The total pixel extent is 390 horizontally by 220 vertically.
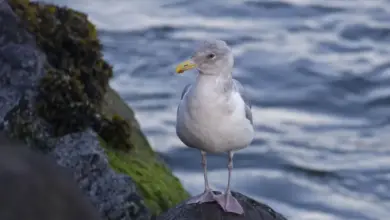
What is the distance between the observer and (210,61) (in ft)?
16.7

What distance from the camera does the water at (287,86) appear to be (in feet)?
31.3

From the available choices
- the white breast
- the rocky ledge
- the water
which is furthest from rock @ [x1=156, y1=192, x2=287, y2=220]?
the water

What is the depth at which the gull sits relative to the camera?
495 cm

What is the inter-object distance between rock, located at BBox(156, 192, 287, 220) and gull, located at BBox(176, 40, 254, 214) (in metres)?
0.04

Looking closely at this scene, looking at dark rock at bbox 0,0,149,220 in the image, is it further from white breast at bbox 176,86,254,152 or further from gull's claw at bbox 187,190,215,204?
white breast at bbox 176,86,254,152

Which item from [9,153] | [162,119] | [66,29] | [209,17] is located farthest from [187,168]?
[9,153]

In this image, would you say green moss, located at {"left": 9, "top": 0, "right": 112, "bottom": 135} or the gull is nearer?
the gull

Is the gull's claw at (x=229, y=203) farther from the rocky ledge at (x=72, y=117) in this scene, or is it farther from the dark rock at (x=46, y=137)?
the dark rock at (x=46, y=137)

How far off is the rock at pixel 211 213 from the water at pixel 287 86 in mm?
3169

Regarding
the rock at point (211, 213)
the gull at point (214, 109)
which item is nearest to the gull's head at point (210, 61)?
the gull at point (214, 109)

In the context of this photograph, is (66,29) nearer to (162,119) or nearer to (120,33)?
(162,119)

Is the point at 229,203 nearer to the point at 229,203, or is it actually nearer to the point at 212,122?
the point at 229,203

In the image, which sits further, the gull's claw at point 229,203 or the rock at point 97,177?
the gull's claw at point 229,203

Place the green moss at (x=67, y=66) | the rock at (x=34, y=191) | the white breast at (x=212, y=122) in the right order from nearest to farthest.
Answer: the rock at (x=34, y=191) → the white breast at (x=212, y=122) → the green moss at (x=67, y=66)
